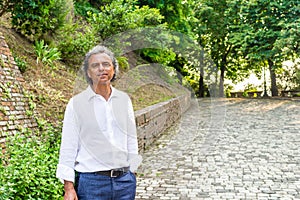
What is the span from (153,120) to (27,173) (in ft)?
19.1

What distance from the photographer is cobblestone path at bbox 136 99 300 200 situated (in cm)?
550

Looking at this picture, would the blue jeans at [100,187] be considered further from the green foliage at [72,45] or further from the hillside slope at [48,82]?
the green foliage at [72,45]

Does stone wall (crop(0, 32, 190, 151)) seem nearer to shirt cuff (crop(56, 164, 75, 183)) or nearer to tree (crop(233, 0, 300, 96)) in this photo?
shirt cuff (crop(56, 164, 75, 183))

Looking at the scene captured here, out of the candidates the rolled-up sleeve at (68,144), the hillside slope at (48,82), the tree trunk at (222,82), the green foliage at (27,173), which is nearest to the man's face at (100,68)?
the rolled-up sleeve at (68,144)

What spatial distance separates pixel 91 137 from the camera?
2.66 meters

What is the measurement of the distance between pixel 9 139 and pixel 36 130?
40.4 inches

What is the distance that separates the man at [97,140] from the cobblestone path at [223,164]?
8.64 feet

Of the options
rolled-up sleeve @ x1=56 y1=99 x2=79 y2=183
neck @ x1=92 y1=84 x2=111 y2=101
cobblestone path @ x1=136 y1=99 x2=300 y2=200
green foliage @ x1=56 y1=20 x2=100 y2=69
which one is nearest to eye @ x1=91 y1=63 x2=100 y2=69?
neck @ x1=92 y1=84 x2=111 y2=101

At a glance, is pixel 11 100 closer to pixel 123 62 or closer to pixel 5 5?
pixel 5 5

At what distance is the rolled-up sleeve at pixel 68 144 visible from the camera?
264 cm

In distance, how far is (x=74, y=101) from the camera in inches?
105

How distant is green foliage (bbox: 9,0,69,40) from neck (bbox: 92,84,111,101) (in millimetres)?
5753

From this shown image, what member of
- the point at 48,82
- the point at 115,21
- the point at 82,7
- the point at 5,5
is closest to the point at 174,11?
the point at 82,7

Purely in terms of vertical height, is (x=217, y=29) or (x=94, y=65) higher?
(x=217, y=29)
